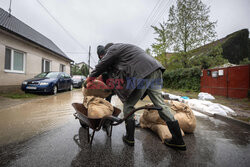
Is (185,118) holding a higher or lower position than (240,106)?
higher

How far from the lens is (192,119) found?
222 centimetres

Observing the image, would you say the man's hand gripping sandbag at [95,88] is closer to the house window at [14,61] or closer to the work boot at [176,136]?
the work boot at [176,136]

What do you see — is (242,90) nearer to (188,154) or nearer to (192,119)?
(192,119)

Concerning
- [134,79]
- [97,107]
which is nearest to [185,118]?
[134,79]

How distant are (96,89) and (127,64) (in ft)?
2.27

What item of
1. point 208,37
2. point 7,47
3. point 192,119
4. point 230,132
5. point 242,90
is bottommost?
point 230,132

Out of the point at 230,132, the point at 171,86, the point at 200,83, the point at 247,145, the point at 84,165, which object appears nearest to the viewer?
the point at 84,165

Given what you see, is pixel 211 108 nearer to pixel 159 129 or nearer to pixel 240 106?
pixel 240 106

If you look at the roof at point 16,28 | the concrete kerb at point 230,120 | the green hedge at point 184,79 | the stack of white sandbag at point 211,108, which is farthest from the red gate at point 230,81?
the roof at point 16,28

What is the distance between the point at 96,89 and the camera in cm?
196

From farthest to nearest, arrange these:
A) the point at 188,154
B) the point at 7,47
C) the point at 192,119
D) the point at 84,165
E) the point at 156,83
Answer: the point at 7,47
the point at 192,119
the point at 156,83
the point at 188,154
the point at 84,165

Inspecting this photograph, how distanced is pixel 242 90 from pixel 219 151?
6348 mm

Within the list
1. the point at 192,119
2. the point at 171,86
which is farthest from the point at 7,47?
the point at 171,86

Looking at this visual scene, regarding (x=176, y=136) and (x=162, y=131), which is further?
(x=162, y=131)
